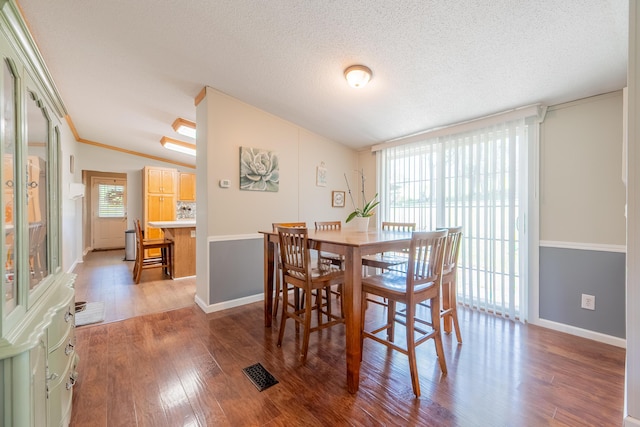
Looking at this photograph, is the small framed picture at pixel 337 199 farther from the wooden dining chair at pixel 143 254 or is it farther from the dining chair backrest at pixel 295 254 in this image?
the wooden dining chair at pixel 143 254

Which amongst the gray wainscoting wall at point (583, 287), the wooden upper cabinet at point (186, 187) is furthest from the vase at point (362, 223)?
the wooden upper cabinet at point (186, 187)

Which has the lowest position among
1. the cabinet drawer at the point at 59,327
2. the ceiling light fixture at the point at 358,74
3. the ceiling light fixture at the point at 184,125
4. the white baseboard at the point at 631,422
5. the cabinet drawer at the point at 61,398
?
the white baseboard at the point at 631,422

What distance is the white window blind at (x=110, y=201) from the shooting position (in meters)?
7.13

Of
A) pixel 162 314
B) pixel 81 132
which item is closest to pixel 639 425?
pixel 162 314

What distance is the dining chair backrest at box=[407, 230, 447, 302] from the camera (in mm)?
1620

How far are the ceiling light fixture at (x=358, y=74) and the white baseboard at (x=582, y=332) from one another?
279cm

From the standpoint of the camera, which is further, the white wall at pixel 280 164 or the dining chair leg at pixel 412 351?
the white wall at pixel 280 164

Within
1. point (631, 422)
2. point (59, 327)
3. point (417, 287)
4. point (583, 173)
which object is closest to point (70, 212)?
point (59, 327)

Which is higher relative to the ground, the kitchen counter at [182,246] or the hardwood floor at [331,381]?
the kitchen counter at [182,246]

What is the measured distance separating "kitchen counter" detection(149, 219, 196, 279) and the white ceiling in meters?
1.86

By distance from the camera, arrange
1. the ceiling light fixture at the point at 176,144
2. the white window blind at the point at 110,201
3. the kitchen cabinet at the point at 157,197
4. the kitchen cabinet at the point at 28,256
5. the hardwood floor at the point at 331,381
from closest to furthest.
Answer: the kitchen cabinet at the point at 28,256 → the hardwood floor at the point at 331,381 → the ceiling light fixture at the point at 176,144 → the kitchen cabinet at the point at 157,197 → the white window blind at the point at 110,201

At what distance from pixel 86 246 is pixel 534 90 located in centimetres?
946

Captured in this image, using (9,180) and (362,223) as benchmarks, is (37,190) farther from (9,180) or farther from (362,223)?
(362,223)

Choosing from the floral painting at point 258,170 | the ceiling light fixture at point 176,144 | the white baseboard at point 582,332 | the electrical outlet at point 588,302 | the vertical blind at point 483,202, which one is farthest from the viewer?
the ceiling light fixture at point 176,144
